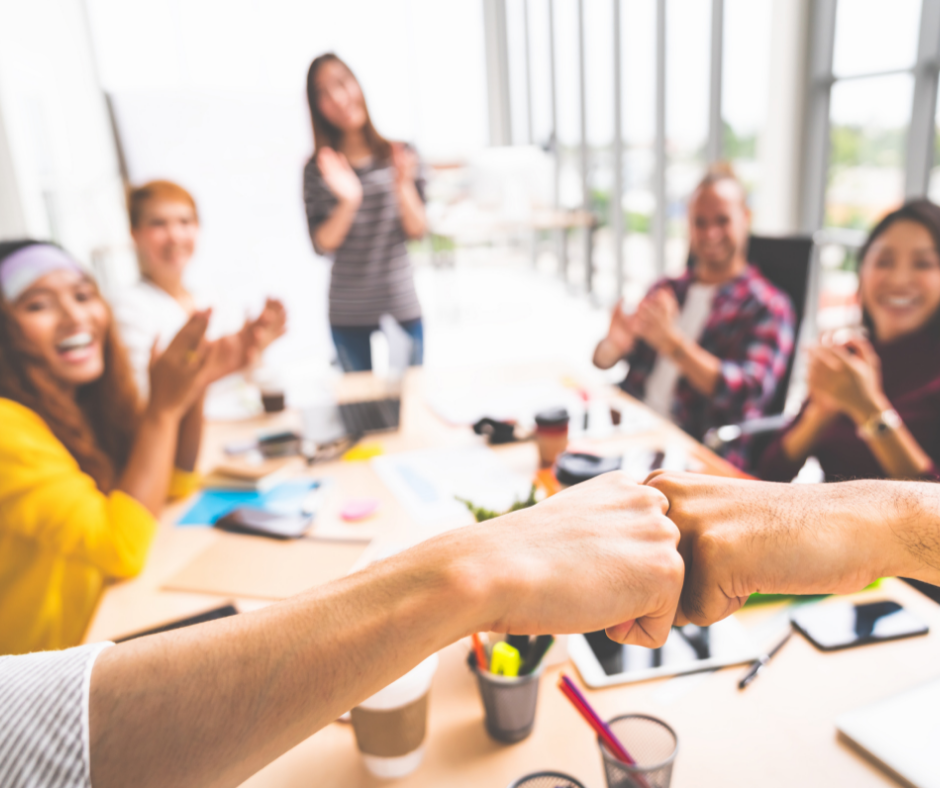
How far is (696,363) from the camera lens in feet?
6.38

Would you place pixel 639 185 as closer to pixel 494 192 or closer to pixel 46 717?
pixel 494 192

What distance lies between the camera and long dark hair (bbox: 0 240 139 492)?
1.28m

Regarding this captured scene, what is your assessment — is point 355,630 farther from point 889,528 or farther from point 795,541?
point 889,528

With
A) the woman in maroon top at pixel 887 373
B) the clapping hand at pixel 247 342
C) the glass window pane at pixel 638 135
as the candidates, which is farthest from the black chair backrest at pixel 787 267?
the glass window pane at pixel 638 135

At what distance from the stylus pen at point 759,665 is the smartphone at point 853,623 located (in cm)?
4

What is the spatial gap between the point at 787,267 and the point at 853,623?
1501mm

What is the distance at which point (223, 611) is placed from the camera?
39.4 inches

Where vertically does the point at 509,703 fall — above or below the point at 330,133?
below

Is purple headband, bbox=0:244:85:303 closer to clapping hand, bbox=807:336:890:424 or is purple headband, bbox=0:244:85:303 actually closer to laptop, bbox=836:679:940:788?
laptop, bbox=836:679:940:788

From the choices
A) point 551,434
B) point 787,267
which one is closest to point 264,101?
point 787,267

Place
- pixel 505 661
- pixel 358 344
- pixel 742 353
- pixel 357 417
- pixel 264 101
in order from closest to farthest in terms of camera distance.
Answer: pixel 505 661 < pixel 357 417 < pixel 742 353 < pixel 358 344 < pixel 264 101

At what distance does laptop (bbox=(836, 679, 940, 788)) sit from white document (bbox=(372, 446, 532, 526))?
0.63 m

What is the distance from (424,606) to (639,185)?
210 inches

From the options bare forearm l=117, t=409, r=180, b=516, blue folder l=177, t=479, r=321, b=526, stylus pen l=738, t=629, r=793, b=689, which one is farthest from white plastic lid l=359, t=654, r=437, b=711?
bare forearm l=117, t=409, r=180, b=516
